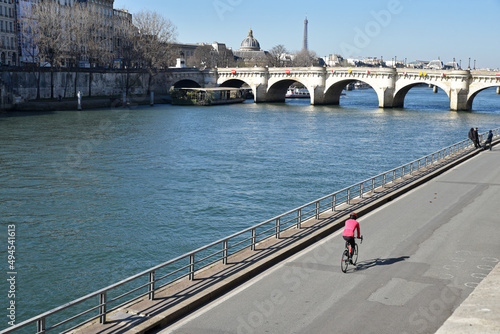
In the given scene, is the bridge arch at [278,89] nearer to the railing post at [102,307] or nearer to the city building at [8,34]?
the city building at [8,34]

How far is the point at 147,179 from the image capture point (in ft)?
130

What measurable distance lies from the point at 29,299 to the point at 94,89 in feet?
308

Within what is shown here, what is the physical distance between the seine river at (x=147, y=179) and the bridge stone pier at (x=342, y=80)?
66.2 feet

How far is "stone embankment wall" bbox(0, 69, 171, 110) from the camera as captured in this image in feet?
286

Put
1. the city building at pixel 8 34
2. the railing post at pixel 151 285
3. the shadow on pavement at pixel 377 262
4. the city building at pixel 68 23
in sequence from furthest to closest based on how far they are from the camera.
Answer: the city building at pixel 8 34 → the city building at pixel 68 23 → the shadow on pavement at pixel 377 262 → the railing post at pixel 151 285

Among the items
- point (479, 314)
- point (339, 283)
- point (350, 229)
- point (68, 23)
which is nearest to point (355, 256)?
point (350, 229)

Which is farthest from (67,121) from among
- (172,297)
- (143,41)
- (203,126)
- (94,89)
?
(172,297)

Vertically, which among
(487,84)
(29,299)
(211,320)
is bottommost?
(29,299)

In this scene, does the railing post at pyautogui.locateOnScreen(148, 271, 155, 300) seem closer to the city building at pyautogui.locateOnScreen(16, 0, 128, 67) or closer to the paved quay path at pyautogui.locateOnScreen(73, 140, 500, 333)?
the paved quay path at pyautogui.locateOnScreen(73, 140, 500, 333)

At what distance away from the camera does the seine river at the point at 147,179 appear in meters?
23.7

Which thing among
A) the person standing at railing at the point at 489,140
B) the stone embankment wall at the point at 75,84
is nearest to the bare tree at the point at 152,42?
the stone embankment wall at the point at 75,84

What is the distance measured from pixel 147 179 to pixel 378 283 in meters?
25.7

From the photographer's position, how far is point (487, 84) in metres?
99.9

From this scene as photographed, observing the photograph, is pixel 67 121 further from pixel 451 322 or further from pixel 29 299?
pixel 451 322
